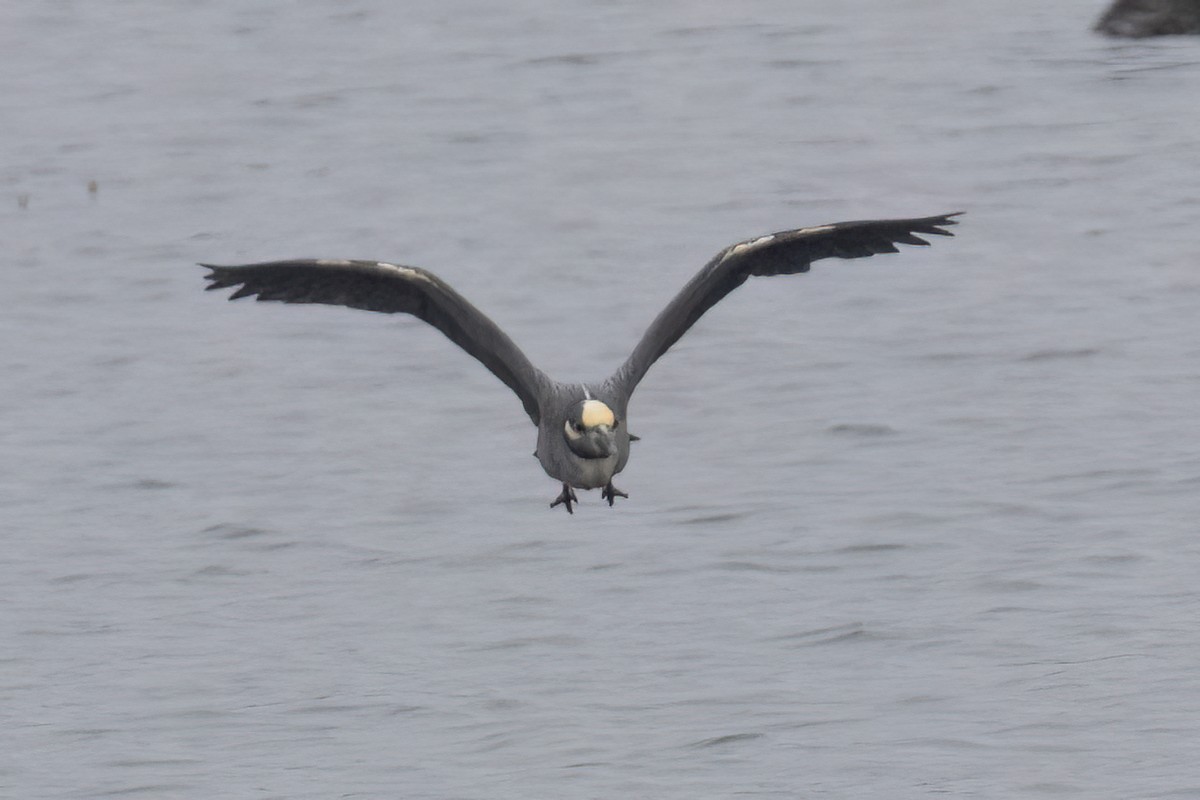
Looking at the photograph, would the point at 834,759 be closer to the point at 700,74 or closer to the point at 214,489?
the point at 214,489

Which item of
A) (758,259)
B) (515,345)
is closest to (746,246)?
(758,259)

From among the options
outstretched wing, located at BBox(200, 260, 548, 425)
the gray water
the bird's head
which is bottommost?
the gray water

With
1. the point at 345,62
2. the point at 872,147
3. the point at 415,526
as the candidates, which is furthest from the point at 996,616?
the point at 345,62

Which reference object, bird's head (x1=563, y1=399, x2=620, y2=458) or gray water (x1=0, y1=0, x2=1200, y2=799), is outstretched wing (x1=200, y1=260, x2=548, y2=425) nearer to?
bird's head (x1=563, y1=399, x2=620, y2=458)

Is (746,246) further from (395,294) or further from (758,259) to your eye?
(395,294)

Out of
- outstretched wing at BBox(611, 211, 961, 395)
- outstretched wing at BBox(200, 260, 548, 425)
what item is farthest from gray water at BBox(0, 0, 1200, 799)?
outstretched wing at BBox(611, 211, 961, 395)

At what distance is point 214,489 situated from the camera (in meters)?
24.1

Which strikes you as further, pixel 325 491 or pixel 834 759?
pixel 325 491

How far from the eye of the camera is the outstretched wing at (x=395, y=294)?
14555 millimetres

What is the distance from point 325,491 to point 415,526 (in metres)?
1.37

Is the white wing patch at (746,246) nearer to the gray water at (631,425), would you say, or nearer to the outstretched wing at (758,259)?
the outstretched wing at (758,259)

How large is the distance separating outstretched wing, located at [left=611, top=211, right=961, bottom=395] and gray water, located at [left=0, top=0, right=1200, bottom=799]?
414 centimetres

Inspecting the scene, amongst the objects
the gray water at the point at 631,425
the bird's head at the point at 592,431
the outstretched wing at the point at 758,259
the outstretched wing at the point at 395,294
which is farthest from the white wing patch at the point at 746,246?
the gray water at the point at 631,425

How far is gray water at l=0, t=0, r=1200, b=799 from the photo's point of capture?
746 inches
